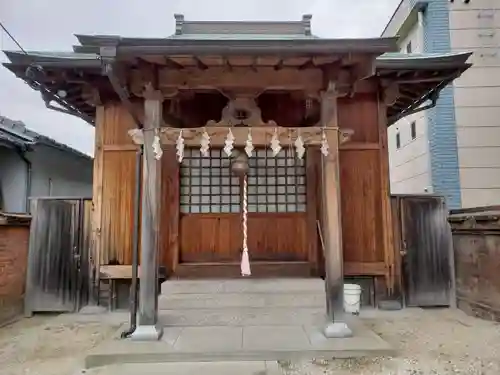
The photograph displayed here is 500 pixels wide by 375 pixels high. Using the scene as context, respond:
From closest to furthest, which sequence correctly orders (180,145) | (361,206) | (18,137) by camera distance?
(180,145) → (361,206) → (18,137)

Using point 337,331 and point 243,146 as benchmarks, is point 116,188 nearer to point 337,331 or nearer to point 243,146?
point 243,146

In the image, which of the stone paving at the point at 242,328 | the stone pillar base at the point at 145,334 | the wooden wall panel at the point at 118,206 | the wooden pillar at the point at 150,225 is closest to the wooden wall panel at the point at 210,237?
the stone paving at the point at 242,328

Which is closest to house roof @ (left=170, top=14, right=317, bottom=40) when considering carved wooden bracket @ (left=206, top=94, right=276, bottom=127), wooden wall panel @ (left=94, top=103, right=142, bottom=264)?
wooden wall panel @ (left=94, top=103, right=142, bottom=264)

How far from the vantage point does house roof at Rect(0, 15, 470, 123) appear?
4.24 metres

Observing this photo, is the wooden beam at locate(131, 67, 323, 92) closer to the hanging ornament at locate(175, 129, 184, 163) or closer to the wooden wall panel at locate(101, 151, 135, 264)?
the hanging ornament at locate(175, 129, 184, 163)

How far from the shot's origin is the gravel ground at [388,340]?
3.98 meters

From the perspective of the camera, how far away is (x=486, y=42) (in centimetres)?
1203

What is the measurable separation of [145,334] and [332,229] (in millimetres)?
2610

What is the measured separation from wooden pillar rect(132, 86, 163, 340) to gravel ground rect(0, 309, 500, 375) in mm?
886

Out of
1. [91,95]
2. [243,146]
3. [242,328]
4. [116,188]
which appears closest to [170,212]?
[116,188]

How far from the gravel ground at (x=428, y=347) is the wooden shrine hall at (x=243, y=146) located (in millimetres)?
745

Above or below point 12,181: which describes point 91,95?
above

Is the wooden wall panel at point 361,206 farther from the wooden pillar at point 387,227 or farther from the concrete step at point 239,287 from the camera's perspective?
the concrete step at point 239,287

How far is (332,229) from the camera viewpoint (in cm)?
471
